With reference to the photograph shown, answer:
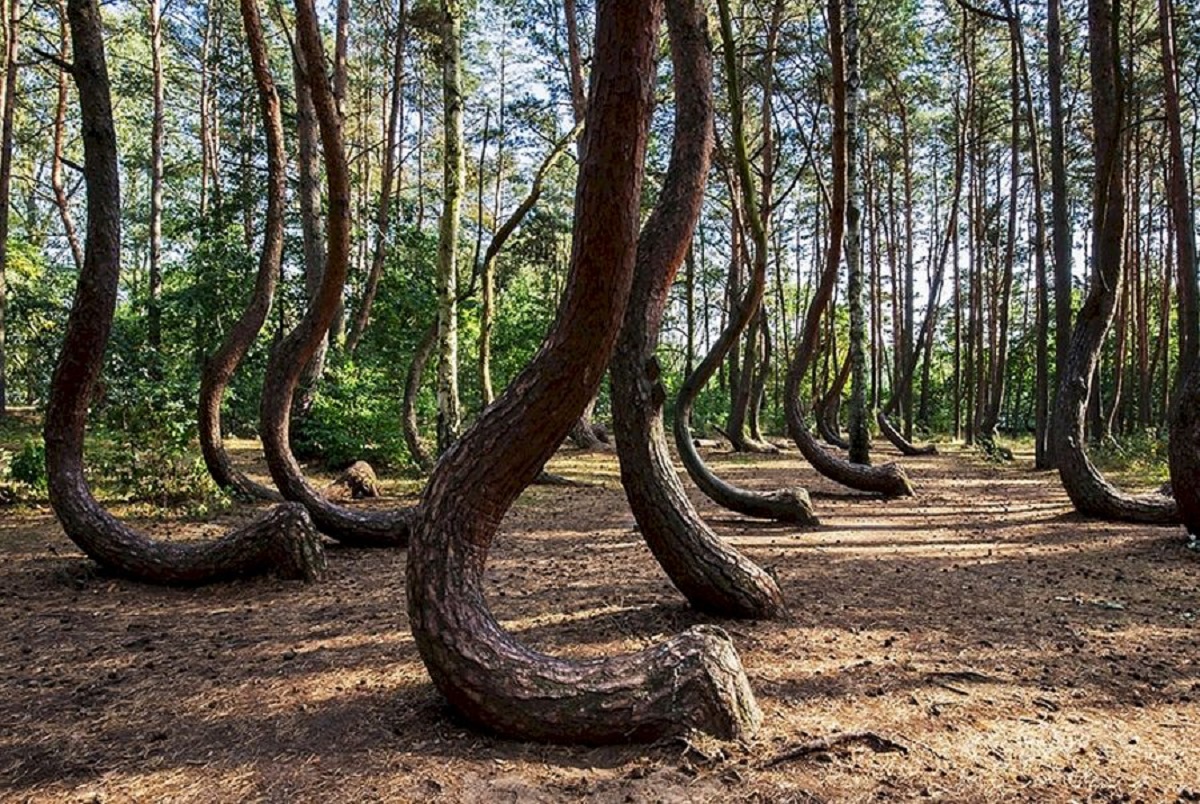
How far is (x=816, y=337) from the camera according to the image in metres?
10.3

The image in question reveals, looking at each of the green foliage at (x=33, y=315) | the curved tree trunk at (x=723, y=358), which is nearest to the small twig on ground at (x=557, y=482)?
the curved tree trunk at (x=723, y=358)

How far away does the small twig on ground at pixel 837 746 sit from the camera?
2.65m

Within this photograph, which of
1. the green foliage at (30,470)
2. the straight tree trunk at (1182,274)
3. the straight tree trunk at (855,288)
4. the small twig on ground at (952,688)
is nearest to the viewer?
the small twig on ground at (952,688)

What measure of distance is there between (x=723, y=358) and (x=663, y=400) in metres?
1.42

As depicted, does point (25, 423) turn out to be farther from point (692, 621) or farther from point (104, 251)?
point (692, 621)

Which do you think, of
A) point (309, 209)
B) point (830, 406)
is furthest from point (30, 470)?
point (830, 406)

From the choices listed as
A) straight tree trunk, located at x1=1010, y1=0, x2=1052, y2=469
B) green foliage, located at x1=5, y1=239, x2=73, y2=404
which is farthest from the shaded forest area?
green foliage, located at x1=5, y1=239, x2=73, y2=404

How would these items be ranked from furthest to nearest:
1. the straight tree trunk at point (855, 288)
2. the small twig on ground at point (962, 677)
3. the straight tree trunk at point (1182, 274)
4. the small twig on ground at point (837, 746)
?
the straight tree trunk at point (855, 288)
the straight tree trunk at point (1182, 274)
the small twig on ground at point (962, 677)
the small twig on ground at point (837, 746)

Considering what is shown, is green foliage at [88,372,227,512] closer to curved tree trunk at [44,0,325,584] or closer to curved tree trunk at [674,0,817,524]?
curved tree trunk at [44,0,325,584]

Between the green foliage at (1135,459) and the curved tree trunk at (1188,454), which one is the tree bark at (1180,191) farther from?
the curved tree trunk at (1188,454)

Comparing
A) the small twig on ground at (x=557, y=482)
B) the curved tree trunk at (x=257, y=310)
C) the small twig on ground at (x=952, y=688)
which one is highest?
the curved tree trunk at (x=257, y=310)

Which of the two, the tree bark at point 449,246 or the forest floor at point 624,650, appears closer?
the forest floor at point 624,650

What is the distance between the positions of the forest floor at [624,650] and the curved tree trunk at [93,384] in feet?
0.68

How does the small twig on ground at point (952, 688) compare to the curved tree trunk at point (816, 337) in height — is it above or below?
below
